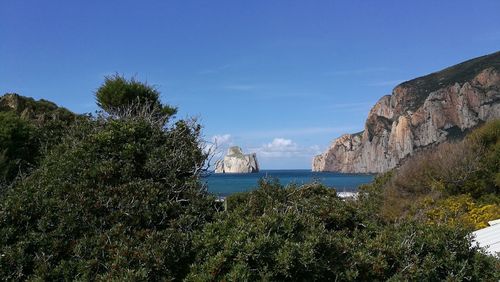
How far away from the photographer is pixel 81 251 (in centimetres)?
462

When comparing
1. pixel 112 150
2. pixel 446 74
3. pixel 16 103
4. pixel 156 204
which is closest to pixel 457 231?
pixel 156 204

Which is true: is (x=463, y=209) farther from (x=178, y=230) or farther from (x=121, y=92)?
(x=178, y=230)

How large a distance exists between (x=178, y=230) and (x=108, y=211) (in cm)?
78

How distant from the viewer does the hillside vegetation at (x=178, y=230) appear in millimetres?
4285

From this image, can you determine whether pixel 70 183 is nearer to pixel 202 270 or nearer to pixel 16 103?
pixel 202 270

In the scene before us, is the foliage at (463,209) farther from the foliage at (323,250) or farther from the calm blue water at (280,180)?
the foliage at (323,250)

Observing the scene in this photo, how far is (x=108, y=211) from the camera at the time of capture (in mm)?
5160

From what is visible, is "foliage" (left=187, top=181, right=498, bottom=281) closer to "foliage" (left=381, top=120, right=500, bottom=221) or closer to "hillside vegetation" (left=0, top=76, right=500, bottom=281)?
"hillside vegetation" (left=0, top=76, right=500, bottom=281)

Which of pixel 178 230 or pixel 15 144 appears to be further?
pixel 15 144

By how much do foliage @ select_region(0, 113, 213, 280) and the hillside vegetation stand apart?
0.01 meters

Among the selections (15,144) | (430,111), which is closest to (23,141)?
(15,144)

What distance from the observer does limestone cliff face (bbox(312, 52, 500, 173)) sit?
353 feet

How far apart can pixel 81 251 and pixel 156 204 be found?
37.2 inches

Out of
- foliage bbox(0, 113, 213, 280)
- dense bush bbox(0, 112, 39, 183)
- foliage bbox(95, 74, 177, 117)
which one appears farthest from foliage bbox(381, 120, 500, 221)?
foliage bbox(0, 113, 213, 280)
